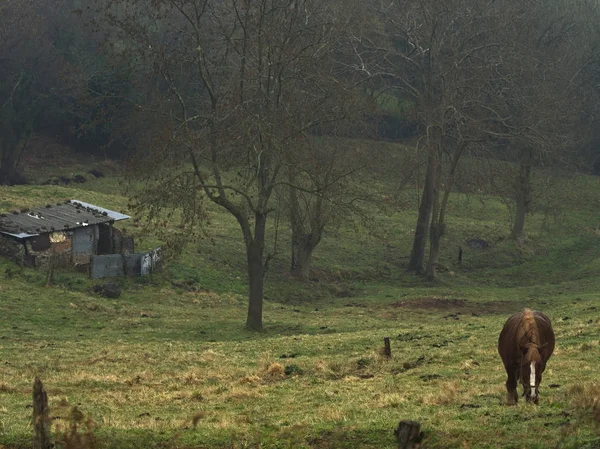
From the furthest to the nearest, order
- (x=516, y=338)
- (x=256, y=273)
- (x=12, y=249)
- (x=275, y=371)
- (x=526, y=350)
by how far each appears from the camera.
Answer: (x=12, y=249) → (x=256, y=273) → (x=275, y=371) → (x=516, y=338) → (x=526, y=350)

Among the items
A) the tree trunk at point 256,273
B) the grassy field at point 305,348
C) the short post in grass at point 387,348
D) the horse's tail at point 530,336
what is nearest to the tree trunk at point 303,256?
the grassy field at point 305,348

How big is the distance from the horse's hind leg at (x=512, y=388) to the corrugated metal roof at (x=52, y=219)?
31331 mm

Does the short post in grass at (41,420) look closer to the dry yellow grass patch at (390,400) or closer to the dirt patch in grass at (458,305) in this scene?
the dry yellow grass patch at (390,400)

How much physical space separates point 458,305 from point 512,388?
2836 centimetres

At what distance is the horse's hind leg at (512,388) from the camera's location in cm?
1736

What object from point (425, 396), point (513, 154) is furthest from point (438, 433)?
point (513, 154)

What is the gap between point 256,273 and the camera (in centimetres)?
3791

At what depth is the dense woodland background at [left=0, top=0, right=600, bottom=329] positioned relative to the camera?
35.9m

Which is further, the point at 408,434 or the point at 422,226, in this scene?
the point at 422,226

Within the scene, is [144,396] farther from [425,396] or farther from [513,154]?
[513,154]

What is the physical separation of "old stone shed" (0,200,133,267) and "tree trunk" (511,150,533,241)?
29.5 meters

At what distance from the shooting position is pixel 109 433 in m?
16.2

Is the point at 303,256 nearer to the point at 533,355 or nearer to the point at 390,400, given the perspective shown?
the point at 390,400

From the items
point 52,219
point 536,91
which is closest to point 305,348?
point 52,219
